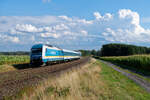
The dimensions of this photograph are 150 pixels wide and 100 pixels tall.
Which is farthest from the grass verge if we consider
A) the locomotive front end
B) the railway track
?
the locomotive front end

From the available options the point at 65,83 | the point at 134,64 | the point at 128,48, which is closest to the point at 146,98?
the point at 65,83

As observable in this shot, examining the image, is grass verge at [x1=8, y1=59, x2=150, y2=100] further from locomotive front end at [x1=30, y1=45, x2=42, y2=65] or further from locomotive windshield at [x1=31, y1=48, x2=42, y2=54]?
locomotive windshield at [x1=31, y1=48, x2=42, y2=54]

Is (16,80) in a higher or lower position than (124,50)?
lower

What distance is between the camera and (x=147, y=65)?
2364cm

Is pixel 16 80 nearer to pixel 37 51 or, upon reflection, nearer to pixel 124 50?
pixel 37 51

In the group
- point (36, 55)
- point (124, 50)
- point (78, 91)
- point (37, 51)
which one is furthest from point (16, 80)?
point (124, 50)

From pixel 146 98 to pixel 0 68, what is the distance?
56.2 feet

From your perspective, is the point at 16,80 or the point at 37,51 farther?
the point at 37,51

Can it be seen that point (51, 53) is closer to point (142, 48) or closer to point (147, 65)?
point (147, 65)

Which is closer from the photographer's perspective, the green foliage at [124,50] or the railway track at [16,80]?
the railway track at [16,80]

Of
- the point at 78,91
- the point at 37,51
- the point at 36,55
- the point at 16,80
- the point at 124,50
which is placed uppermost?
the point at 124,50

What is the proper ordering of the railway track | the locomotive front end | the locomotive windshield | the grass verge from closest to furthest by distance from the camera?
the grass verge < the railway track < the locomotive front end < the locomotive windshield

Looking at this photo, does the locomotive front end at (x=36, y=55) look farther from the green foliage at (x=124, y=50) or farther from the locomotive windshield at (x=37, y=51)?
the green foliage at (x=124, y=50)

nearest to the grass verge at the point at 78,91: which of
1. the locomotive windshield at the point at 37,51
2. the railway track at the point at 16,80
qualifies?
the railway track at the point at 16,80
